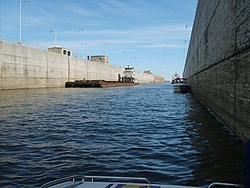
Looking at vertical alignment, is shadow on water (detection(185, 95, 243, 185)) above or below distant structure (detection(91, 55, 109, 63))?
below

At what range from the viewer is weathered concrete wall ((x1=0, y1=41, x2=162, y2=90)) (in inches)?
1301

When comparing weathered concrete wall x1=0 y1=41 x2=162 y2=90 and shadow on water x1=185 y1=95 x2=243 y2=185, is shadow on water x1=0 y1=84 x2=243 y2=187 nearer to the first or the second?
shadow on water x1=185 y1=95 x2=243 y2=185

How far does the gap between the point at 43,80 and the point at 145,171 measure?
40.3 metres

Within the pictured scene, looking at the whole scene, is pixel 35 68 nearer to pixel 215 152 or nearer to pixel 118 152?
pixel 118 152

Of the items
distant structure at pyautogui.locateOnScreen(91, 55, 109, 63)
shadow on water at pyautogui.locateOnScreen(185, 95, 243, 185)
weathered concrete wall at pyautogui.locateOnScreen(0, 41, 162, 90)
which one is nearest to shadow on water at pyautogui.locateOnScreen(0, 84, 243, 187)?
shadow on water at pyautogui.locateOnScreen(185, 95, 243, 185)

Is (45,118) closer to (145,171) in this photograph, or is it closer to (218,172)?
(145,171)

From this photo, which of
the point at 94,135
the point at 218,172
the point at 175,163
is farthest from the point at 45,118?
the point at 218,172

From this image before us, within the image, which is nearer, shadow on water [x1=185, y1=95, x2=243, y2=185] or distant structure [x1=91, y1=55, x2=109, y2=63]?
shadow on water [x1=185, y1=95, x2=243, y2=185]

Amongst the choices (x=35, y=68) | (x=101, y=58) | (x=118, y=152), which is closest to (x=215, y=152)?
(x=118, y=152)

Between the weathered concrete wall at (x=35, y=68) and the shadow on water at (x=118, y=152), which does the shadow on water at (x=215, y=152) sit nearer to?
the shadow on water at (x=118, y=152)

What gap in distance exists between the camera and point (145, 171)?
5.21 meters

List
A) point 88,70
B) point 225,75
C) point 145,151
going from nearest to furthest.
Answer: point 145,151, point 225,75, point 88,70

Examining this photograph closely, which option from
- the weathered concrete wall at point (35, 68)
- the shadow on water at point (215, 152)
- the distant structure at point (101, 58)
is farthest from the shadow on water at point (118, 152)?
the distant structure at point (101, 58)

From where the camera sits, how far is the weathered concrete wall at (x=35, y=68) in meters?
33.0
